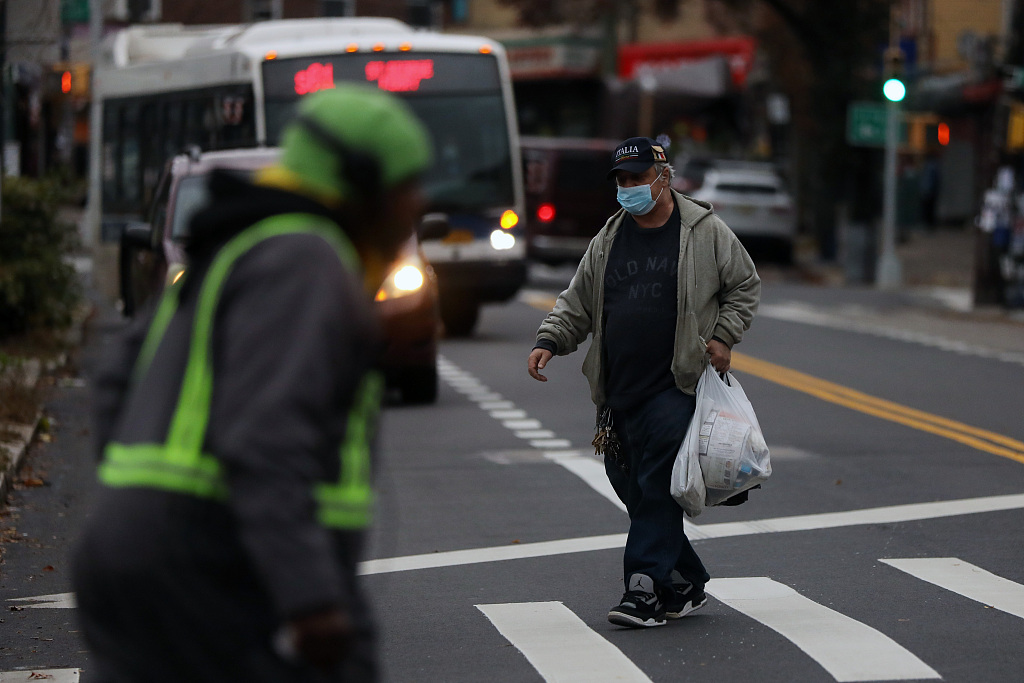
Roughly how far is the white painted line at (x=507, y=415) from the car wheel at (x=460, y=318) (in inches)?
248

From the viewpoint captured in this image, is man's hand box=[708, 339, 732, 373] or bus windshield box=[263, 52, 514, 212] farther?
bus windshield box=[263, 52, 514, 212]

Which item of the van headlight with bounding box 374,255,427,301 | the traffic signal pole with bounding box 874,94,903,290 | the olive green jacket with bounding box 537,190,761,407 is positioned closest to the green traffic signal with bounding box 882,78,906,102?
the traffic signal pole with bounding box 874,94,903,290

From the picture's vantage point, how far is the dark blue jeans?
256 inches

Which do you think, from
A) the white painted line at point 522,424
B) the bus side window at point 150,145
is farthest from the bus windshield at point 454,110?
the white painted line at point 522,424

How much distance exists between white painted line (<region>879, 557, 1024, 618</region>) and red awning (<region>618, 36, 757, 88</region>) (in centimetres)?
4058

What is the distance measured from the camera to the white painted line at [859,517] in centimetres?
884

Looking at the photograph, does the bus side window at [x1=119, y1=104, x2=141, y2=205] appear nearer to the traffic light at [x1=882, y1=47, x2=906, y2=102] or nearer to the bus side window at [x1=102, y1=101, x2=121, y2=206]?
the bus side window at [x1=102, y1=101, x2=121, y2=206]

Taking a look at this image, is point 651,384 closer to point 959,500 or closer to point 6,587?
point 6,587

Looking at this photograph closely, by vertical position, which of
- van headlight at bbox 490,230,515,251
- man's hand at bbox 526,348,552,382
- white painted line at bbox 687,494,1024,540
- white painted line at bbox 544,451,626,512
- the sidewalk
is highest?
man's hand at bbox 526,348,552,382

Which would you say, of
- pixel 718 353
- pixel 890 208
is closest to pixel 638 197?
pixel 718 353

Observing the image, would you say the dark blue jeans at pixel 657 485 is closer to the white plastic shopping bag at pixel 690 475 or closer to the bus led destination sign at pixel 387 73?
the white plastic shopping bag at pixel 690 475

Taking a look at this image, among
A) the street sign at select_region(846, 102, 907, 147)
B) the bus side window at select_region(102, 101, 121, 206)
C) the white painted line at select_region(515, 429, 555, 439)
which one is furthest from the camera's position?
the street sign at select_region(846, 102, 907, 147)

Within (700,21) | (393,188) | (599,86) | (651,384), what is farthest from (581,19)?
(393,188)

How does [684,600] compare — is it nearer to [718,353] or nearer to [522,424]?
[718,353]
